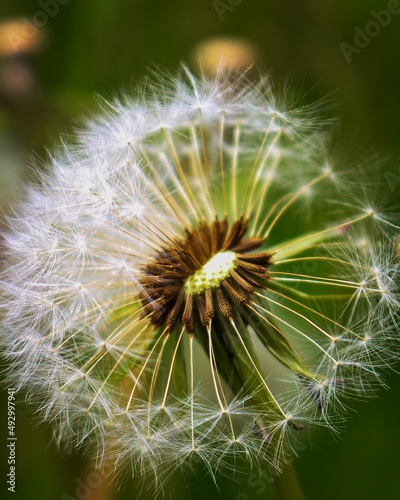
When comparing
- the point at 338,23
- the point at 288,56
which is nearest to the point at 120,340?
the point at 288,56

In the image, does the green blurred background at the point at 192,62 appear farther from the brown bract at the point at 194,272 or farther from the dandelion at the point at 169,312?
the brown bract at the point at 194,272

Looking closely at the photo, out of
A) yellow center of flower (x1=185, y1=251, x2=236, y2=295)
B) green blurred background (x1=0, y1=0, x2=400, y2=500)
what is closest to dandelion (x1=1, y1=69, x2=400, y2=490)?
yellow center of flower (x1=185, y1=251, x2=236, y2=295)

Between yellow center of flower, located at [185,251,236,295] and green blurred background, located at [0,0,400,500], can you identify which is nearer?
yellow center of flower, located at [185,251,236,295]

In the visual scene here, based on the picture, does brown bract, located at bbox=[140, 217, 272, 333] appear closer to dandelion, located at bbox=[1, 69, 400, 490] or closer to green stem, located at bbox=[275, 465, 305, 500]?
dandelion, located at bbox=[1, 69, 400, 490]

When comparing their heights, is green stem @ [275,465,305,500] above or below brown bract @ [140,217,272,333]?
below

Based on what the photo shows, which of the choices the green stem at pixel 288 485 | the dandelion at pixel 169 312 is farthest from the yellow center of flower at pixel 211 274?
the green stem at pixel 288 485

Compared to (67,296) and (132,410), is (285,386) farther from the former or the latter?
(67,296)
